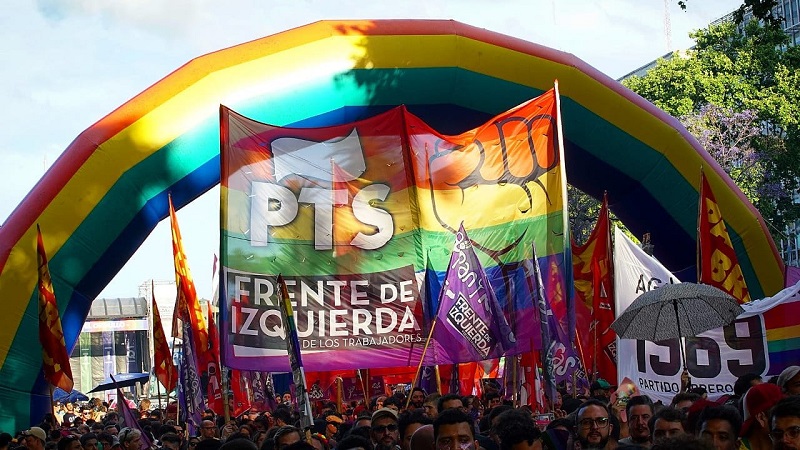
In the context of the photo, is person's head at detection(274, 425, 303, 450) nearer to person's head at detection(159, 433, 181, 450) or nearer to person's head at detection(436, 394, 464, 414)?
person's head at detection(436, 394, 464, 414)

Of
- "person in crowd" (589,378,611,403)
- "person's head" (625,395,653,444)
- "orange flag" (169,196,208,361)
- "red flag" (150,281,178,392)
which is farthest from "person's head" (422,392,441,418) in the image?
"red flag" (150,281,178,392)

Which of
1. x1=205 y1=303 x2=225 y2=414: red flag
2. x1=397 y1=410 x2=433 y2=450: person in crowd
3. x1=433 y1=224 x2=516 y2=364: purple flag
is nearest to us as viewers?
x1=397 y1=410 x2=433 y2=450: person in crowd

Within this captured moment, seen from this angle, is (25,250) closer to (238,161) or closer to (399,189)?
(238,161)

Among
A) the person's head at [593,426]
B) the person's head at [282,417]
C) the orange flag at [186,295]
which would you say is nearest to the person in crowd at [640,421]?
the person's head at [593,426]

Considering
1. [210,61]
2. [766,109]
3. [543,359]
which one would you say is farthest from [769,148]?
[543,359]

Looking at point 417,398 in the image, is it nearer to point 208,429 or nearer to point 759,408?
point 208,429

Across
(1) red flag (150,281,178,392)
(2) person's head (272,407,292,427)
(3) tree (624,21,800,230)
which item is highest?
(3) tree (624,21,800,230)

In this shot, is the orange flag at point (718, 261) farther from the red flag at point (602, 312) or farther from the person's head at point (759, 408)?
the person's head at point (759, 408)

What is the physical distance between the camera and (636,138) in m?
16.8

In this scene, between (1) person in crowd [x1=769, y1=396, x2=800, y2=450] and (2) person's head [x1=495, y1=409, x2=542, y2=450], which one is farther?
(2) person's head [x1=495, y1=409, x2=542, y2=450]

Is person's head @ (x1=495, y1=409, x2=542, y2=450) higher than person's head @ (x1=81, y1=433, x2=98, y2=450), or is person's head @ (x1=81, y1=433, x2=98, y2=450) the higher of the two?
person's head @ (x1=495, y1=409, x2=542, y2=450)

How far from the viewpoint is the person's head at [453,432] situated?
6289 mm

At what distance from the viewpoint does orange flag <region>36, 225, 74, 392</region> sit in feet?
45.9

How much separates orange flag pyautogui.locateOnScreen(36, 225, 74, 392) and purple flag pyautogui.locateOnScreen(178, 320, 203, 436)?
1.27m
